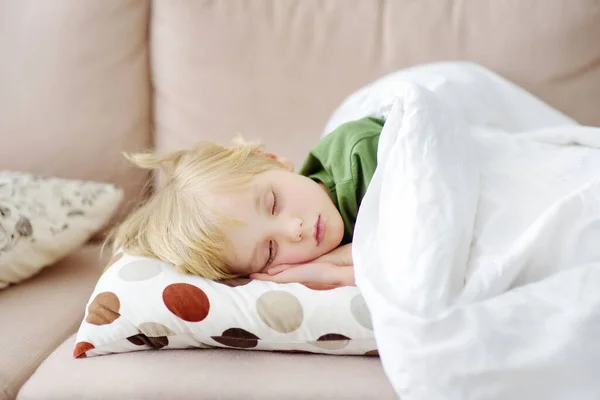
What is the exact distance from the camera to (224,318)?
929 millimetres

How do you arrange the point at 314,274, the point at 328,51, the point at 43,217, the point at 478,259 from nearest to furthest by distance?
the point at 478,259, the point at 314,274, the point at 43,217, the point at 328,51

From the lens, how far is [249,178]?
1.12m

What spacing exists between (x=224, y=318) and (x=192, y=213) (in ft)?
0.78

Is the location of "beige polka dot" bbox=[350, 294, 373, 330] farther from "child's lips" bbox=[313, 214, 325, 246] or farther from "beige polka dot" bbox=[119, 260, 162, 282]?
"beige polka dot" bbox=[119, 260, 162, 282]

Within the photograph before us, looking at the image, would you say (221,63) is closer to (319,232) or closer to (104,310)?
(319,232)

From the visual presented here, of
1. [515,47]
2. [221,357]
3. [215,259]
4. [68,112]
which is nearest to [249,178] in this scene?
[215,259]

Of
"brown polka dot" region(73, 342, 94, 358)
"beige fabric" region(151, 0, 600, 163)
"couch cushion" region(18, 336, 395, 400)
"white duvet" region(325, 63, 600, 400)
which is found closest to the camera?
"white duvet" region(325, 63, 600, 400)

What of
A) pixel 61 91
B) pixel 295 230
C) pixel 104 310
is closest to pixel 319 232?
pixel 295 230

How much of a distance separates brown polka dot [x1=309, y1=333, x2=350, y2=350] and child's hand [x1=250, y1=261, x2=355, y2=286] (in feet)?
0.45

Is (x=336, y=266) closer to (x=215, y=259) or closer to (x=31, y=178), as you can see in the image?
(x=215, y=259)

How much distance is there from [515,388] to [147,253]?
0.66 meters

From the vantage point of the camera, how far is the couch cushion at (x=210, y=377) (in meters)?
0.86

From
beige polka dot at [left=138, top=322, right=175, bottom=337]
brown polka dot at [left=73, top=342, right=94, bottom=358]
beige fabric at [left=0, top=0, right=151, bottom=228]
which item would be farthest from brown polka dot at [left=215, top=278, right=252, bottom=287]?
beige fabric at [left=0, top=0, right=151, bottom=228]

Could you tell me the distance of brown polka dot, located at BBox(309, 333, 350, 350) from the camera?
91cm
